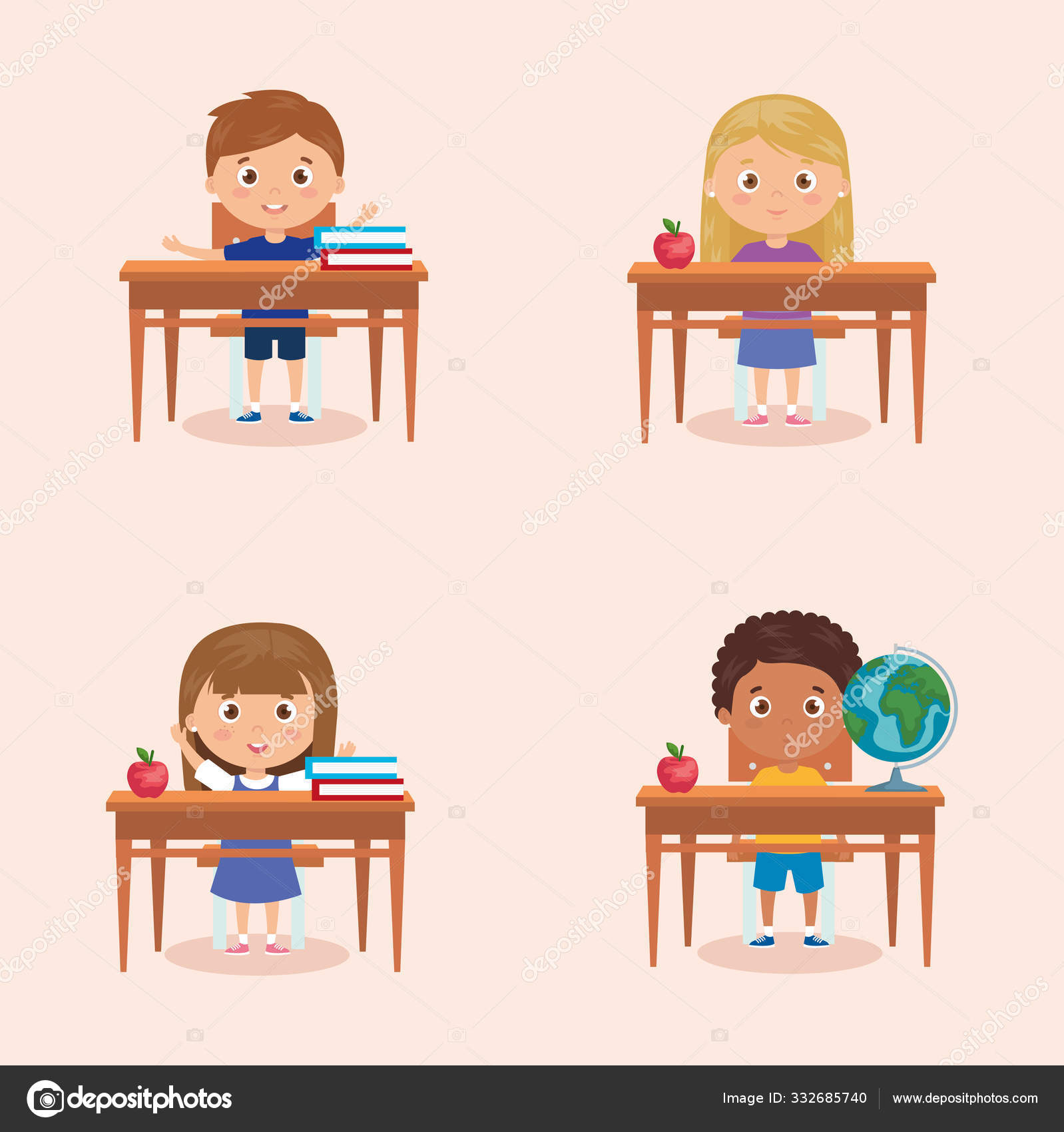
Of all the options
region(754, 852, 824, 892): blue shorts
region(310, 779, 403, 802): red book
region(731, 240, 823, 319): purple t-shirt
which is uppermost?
region(731, 240, 823, 319): purple t-shirt

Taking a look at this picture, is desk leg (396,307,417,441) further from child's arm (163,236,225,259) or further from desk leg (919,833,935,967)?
desk leg (919,833,935,967)

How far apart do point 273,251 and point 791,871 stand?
382cm

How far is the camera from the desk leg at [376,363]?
1105 centimetres

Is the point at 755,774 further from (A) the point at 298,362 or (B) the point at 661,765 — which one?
(A) the point at 298,362

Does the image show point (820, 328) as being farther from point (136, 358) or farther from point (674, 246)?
point (136, 358)

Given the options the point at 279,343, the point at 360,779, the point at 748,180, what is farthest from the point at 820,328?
the point at 360,779

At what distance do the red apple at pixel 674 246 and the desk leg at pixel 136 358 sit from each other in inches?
95.0

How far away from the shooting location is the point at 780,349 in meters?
10.7

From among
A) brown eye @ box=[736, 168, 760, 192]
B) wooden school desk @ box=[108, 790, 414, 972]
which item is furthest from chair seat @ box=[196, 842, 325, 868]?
brown eye @ box=[736, 168, 760, 192]

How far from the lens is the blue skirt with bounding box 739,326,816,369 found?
1070 centimetres

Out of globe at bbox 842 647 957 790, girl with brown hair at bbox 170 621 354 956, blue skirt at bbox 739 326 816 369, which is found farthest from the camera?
blue skirt at bbox 739 326 816 369

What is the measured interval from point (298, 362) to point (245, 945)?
2.86 metres

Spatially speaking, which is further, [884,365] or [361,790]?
[884,365]

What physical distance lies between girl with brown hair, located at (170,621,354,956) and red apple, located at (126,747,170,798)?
185mm
